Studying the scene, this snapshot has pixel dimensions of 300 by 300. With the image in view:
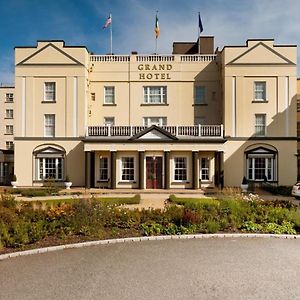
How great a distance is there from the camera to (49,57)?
30.0 metres

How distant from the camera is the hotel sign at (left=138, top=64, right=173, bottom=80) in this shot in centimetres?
3156

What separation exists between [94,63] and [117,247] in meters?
25.0

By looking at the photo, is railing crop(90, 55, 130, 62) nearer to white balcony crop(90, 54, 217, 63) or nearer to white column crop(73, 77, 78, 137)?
white balcony crop(90, 54, 217, 63)

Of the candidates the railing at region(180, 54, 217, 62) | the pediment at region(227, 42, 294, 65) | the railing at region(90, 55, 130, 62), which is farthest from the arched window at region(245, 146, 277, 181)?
the railing at region(90, 55, 130, 62)

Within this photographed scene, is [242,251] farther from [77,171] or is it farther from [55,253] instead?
[77,171]

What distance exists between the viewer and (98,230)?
10.6 meters

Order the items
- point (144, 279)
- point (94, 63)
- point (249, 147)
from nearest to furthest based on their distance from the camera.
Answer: point (144, 279)
point (249, 147)
point (94, 63)

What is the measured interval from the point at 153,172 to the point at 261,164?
9.80 m

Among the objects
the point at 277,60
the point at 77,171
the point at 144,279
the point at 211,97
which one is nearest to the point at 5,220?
the point at 144,279

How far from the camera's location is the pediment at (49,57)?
29906 millimetres

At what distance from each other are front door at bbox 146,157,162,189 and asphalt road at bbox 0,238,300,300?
18355 millimetres

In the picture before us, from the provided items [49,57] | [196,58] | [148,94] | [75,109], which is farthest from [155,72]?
[49,57]

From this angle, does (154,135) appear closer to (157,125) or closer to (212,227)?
(157,125)

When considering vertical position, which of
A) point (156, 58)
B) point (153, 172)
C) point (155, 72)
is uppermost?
point (156, 58)
